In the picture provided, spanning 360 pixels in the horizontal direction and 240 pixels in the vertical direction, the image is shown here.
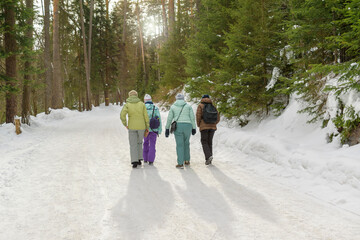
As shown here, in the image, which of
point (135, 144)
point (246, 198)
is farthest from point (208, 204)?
point (135, 144)

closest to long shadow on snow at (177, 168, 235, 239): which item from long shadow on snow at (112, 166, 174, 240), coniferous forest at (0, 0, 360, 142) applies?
long shadow on snow at (112, 166, 174, 240)

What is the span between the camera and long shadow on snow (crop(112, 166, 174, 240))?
134 inches

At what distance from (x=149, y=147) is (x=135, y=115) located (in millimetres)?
999

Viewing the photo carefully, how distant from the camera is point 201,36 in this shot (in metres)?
12.6

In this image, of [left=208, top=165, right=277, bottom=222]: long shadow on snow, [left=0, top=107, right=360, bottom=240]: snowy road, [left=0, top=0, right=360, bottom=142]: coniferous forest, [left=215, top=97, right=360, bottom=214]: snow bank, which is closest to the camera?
[left=0, top=107, right=360, bottom=240]: snowy road

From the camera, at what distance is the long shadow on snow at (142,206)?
341 centimetres

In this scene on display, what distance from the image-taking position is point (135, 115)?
22.3ft

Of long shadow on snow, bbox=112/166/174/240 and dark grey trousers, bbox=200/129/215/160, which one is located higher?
dark grey trousers, bbox=200/129/215/160

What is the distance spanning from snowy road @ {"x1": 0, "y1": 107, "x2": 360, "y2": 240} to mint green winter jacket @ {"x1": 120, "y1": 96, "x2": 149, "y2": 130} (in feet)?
3.51

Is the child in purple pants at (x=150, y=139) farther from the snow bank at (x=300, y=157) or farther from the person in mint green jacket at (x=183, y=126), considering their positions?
the snow bank at (x=300, y=157)

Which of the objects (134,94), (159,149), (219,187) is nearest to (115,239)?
(219,187)

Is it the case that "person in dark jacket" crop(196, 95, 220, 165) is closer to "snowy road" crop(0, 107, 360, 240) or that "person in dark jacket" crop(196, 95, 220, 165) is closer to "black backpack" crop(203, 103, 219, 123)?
"black backpack" crop(203, 103, 219, 123)

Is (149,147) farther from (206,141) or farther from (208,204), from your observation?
(208,204)

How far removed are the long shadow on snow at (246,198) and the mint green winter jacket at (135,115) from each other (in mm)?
2385
